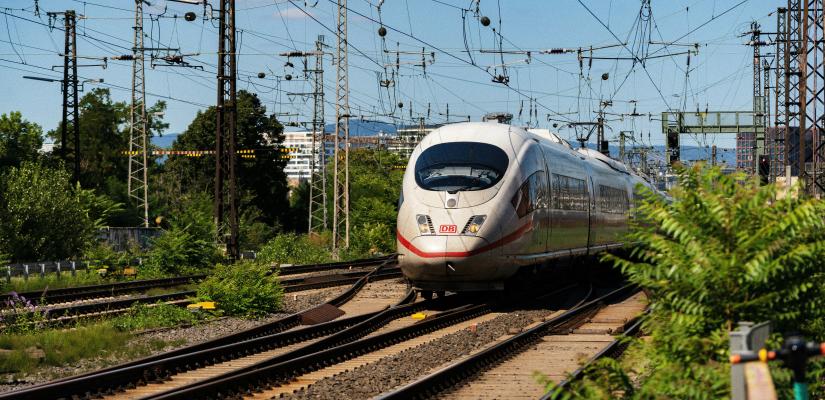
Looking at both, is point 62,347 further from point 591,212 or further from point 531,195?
point 591,212

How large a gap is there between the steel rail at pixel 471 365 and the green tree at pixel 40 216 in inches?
689

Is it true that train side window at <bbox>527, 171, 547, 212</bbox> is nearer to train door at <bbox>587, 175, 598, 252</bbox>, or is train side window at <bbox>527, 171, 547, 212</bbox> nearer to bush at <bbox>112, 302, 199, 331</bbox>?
train door at <bbox>587, 175, 598, 252</bbox>

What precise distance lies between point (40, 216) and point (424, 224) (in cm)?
1581

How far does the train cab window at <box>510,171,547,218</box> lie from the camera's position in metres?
21.2

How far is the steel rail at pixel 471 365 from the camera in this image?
11.4 metres

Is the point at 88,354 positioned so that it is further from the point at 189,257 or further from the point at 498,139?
the point at 189,257

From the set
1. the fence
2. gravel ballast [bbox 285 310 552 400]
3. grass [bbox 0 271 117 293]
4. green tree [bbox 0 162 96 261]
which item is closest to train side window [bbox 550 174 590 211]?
gravel ballast [bbox 285 310 552 400]

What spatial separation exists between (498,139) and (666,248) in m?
13.6

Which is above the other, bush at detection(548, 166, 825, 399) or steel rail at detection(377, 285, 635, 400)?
bush at detection(548, 166, 825, 399)

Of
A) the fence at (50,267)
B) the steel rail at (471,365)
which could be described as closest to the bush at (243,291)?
the steel rail at (471,365)

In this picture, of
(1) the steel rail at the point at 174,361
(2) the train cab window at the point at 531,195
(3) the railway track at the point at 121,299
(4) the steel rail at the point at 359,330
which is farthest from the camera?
(2) the train cab window at the point at 531,195

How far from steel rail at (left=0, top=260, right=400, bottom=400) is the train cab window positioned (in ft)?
12.1

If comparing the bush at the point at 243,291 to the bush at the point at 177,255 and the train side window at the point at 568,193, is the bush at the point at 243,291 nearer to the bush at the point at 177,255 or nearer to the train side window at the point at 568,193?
the train side window at the point at 568,193

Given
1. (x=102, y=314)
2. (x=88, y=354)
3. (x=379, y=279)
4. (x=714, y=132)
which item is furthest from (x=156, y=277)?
(x=714, y=132)
